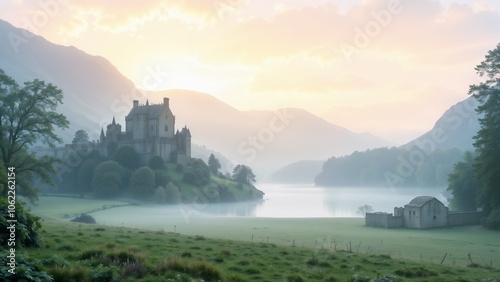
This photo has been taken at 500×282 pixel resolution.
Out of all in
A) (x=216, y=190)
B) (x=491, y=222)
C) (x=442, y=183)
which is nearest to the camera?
(x=491, y=222)

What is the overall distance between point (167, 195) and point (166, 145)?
27189 millimetres

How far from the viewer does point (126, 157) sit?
121 meters

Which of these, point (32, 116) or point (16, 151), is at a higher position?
point (32, 116)

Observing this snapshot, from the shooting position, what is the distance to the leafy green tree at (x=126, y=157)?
12119 centimetres

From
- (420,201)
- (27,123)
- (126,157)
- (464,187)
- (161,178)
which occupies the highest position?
(126,157)

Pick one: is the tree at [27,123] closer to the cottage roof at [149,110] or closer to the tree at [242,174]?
the cottage roof at [149,110]

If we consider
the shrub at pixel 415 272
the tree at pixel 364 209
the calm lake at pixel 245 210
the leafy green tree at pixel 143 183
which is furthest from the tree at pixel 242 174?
the shrub at pixel 415 272

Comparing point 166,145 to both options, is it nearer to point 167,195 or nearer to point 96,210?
point 167,195

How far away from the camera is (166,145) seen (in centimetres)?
13225

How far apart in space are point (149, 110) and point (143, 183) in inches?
1375

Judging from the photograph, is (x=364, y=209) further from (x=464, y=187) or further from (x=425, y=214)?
(x=425, y=214)

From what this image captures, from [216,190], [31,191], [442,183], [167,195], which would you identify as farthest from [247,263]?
[442,183]

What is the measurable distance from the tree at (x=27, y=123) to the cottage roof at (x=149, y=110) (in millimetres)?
90345

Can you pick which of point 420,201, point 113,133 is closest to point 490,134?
point 420,201
